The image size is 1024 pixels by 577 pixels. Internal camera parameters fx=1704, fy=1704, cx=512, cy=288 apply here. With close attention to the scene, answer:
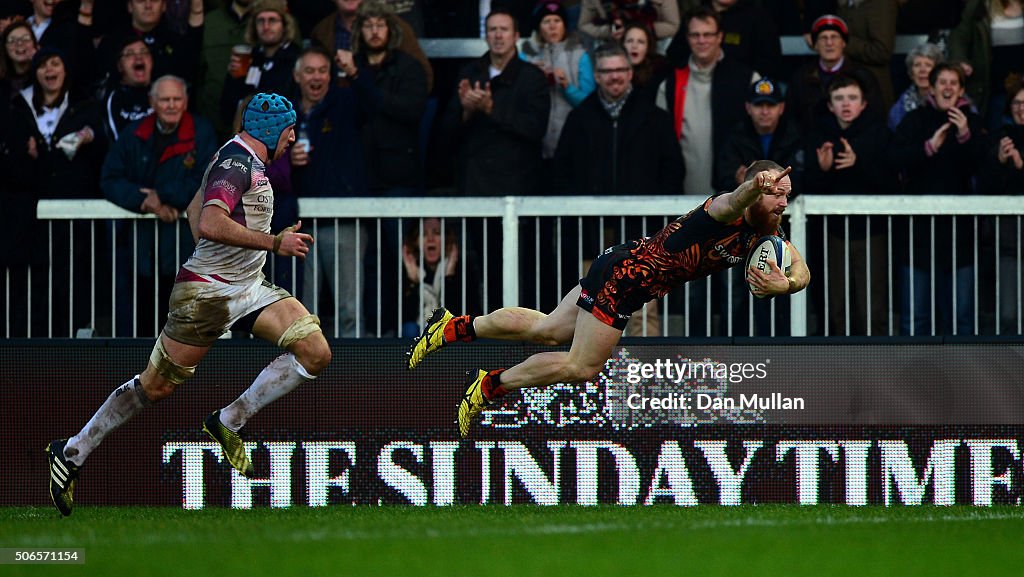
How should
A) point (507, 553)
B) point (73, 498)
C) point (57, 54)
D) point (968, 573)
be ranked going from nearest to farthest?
point (968, 573), point (507, 553), point (73, 498), point (57, 54)

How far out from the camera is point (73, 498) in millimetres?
11242

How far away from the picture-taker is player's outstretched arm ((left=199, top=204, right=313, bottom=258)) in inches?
385

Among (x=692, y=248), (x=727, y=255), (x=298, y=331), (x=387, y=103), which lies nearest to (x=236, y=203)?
(x=298, y=331)

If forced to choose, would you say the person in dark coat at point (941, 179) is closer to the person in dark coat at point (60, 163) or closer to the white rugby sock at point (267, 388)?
the white rugby sock at point (267, 388)

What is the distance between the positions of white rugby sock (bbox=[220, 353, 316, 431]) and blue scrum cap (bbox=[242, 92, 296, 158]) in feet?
4.38

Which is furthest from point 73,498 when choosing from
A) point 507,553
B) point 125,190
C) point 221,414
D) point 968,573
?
point 968,573

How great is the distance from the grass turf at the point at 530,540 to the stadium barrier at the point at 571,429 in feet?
1.21

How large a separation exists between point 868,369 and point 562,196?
8.34ft

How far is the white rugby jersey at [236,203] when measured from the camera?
32.9 feet

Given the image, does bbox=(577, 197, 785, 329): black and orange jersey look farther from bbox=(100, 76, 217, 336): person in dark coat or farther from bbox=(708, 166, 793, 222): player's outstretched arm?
bbox=(100, 76, 217, 336): person in dark coat

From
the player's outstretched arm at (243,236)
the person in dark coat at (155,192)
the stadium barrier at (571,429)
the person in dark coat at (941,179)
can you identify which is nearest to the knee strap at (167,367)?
the player's outstretched arm at (243,236)

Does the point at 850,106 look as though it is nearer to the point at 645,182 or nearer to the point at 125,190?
the point at 645,182

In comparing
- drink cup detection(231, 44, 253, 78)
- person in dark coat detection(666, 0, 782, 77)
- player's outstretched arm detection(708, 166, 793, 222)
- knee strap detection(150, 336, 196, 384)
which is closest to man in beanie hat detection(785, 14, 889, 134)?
person in dark coat detection(666, 0, 782, 77)

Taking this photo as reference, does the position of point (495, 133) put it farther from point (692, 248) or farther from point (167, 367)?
point (167, 367)
